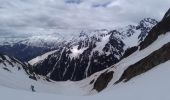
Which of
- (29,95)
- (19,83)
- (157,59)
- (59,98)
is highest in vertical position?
(19,83)

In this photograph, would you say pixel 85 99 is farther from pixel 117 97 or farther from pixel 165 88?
pixel 165 88

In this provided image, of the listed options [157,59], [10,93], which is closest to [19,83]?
[157,59]

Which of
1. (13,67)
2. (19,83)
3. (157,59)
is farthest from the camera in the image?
(13,67)

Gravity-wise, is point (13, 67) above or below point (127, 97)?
above

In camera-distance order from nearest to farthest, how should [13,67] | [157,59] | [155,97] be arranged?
[155,97] → [157,59] → [13,67]

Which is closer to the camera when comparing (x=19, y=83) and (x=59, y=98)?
(x=59, y=98)

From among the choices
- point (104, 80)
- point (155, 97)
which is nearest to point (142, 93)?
point (155, 97)

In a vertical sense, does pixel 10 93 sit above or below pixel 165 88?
above

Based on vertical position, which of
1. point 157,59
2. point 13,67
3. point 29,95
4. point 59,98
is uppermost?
point 13,67

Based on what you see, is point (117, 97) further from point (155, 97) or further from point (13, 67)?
point (13, 67)
